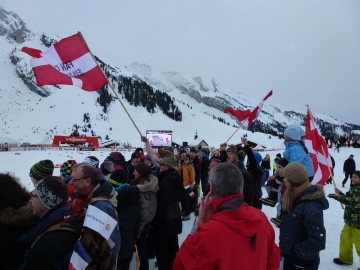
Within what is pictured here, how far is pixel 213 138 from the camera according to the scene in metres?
77.9

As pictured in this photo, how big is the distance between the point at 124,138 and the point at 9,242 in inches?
2724

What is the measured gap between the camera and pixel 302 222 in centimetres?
347

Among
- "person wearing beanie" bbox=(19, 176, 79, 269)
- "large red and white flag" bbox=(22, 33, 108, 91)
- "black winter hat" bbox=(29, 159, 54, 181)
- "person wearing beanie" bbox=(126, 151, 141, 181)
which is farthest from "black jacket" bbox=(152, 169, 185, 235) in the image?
"person wearing beanie" bbox=(126, 151, 141, 181)

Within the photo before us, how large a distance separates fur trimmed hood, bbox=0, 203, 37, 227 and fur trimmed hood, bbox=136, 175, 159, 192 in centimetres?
191

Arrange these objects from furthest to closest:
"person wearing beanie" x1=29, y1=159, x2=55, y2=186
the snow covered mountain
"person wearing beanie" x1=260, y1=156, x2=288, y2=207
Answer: the snow covered mountain
"person wearing beanie" x1=260, y1=156, x2=288, y2=207
"person wearing beanie" x1=29, y1=159, x2=55, y2=186

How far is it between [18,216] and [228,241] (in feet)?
5.66

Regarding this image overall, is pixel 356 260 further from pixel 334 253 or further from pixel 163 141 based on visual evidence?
pixel 163 141

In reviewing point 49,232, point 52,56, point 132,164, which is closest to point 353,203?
point 49,232

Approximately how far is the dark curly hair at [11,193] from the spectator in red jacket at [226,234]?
156cm

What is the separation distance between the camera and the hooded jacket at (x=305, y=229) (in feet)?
11.0

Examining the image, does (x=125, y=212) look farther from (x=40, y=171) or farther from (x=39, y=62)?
(x=39, y=62)

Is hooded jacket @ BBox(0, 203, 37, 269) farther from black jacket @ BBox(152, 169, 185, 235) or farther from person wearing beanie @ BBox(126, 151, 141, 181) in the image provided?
person wearing beanie @ BBox(126, 151, 141, 181)

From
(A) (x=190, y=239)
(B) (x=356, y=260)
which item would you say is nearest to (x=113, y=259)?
(A) (x=190, y=239)

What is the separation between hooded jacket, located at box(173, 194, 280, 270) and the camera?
1797 millimetres
